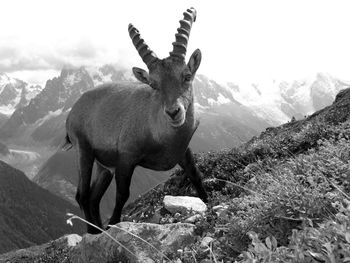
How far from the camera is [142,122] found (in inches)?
421

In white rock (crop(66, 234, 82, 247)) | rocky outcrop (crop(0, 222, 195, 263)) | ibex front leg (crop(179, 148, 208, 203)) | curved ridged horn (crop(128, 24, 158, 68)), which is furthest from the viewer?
white rock (crop(66, 234, 82, 247))

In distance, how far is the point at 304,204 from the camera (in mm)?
4836

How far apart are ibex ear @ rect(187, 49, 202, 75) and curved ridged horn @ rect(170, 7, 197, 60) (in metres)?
0.20

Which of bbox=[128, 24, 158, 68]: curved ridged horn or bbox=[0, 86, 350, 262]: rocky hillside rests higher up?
bbox=[128, 24, 158, 68]: curved ridged horn

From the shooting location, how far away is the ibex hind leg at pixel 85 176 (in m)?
12.3

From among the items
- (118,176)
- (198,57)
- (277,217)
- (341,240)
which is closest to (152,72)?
(198,57)

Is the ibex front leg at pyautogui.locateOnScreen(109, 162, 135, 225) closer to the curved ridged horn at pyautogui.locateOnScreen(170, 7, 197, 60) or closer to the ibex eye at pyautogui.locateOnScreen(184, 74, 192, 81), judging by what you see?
the ibex eye at pyautogui.locateOnScreen(184, 74, 192, 81)

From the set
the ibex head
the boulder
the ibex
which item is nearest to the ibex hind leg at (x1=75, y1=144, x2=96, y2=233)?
the ibex

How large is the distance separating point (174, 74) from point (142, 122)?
1665 millimetres

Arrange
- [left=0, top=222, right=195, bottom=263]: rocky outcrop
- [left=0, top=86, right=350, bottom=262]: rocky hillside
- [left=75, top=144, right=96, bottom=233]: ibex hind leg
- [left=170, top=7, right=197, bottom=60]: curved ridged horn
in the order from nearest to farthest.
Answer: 1. [left=0, top=86, right=350, bottom=262]: rocky hillside
2. [left=0, top=222, right=195, bottom=263]: rocky outcrop
3. [left=170, top=7, right=197, bottom=60]: curved ridged horn
4. [left=75, top=144, right=96, bottom=233]: ibex hind leg

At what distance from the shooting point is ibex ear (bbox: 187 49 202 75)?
10039mm

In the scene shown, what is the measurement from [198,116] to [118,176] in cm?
259

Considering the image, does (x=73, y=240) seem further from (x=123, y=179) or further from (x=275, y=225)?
(x=275, y=225)

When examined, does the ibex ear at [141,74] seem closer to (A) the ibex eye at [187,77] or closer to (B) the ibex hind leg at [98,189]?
(A) the ibex eye at [187,77]
